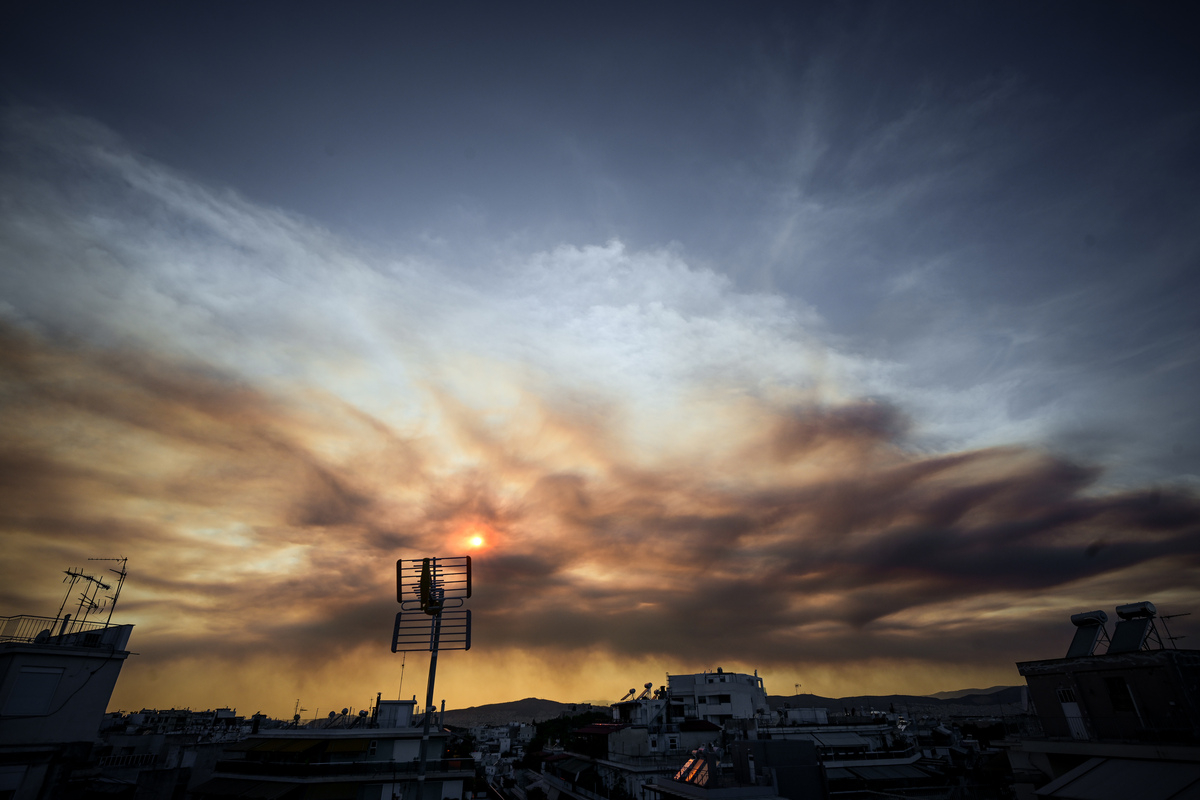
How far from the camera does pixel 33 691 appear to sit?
103ft

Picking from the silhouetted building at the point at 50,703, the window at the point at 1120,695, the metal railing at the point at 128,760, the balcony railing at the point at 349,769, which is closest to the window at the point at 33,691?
the silhouetted building at the point at 50,703

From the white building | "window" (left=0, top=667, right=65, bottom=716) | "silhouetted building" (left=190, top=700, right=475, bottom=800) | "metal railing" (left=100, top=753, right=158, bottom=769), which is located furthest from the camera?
the white building

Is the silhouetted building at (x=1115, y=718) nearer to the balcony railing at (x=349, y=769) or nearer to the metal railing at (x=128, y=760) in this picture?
the balcony railing at (x=349, y=769)

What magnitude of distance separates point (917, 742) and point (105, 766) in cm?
8732

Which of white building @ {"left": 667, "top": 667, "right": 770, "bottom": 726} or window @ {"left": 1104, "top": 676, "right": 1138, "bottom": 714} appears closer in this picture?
window @ {"left": 1104, "top": 676, "right": 1138, "bottom": 714}

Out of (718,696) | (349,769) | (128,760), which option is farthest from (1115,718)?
(718,696)

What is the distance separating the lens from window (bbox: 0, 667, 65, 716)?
30547mm

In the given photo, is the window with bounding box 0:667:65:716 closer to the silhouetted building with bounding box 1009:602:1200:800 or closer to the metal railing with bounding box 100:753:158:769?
the metal railing with bounding box 100:753:158:769

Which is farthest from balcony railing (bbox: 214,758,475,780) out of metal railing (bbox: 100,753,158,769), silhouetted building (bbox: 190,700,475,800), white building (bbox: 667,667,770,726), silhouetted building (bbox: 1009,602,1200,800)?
white building (bbox: 667,667,770,726)

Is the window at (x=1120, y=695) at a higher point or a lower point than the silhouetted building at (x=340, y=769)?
higher

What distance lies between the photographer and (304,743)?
46.3m

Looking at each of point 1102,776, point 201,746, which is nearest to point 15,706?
point 201,746

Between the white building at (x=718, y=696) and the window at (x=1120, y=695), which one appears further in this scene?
the white building at (x=718, y=696)

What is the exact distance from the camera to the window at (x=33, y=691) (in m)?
30.5
